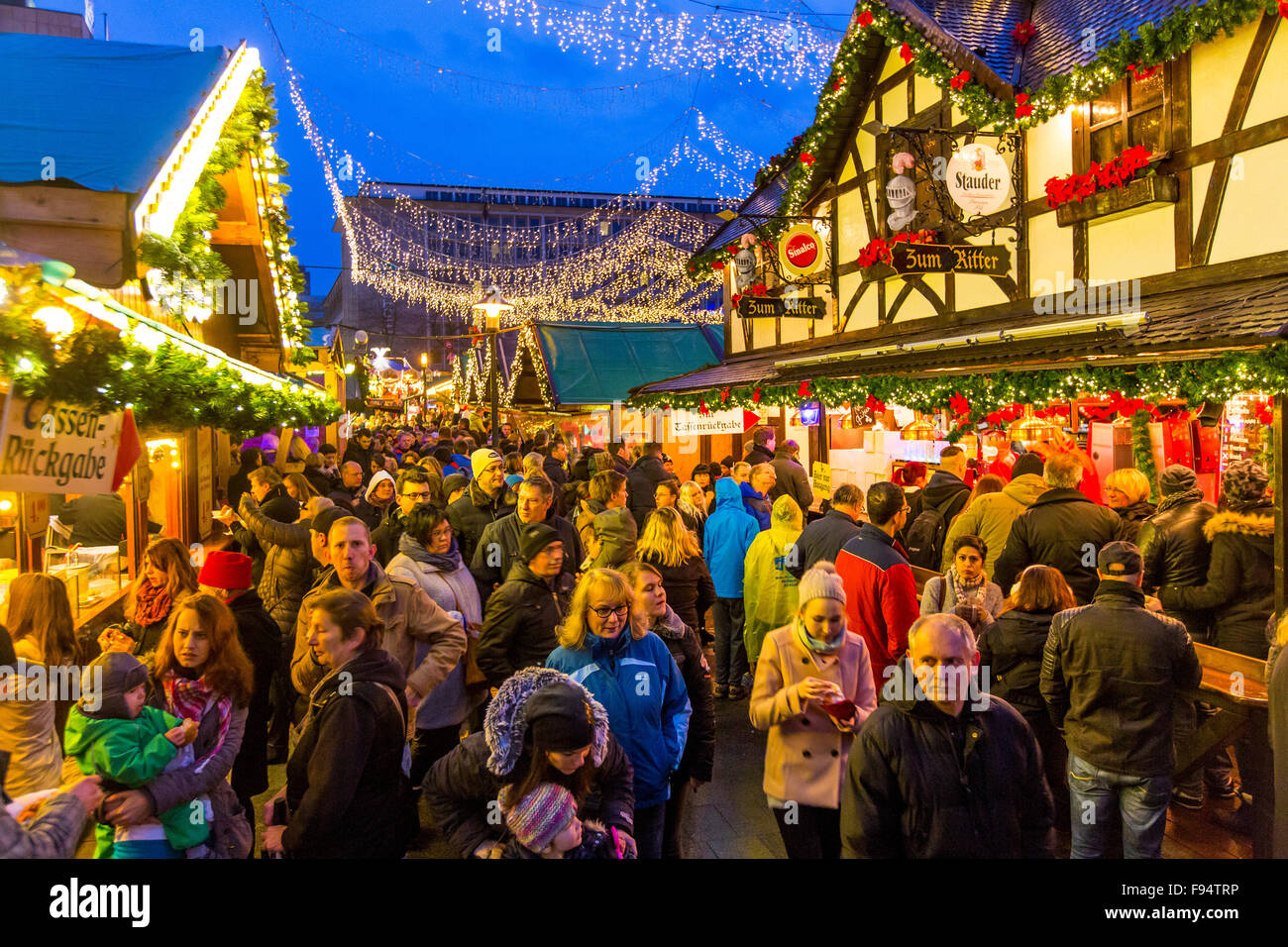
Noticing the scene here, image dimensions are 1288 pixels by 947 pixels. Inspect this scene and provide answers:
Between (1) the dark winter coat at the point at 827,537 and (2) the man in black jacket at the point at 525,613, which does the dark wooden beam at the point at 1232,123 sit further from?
(2) the man in black jacket at the point at 525,613

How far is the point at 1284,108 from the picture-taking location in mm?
6883

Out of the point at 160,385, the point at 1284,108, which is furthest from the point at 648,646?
the point at 1284,108

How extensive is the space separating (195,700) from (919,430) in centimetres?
952

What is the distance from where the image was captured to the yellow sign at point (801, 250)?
12.5m

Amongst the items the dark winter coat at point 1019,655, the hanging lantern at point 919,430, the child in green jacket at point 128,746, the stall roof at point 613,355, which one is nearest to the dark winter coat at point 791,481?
the hanging lantern at point 919,430

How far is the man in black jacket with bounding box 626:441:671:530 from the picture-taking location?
9906 millimetres

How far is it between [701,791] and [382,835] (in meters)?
2.95

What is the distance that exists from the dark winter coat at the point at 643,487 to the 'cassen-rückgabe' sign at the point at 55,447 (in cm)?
627

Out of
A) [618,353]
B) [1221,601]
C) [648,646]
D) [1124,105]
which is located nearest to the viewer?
[648,646]

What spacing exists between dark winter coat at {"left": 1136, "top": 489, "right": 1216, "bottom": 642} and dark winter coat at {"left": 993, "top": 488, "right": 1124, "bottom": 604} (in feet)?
0.89

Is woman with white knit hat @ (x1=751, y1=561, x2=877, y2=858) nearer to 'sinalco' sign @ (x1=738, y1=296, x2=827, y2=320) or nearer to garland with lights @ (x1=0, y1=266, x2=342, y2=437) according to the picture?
garland with lights @ (x1=0, y1=266, x2=342, y2=437)

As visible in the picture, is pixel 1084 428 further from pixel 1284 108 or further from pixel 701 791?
pixel 701 791

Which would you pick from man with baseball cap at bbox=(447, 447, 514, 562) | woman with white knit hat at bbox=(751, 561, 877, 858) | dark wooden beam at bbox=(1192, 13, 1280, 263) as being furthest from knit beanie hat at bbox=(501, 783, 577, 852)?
dark wooden beam at bbox=(1192, 13, 1280, 263)

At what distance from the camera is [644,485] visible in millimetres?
9984
